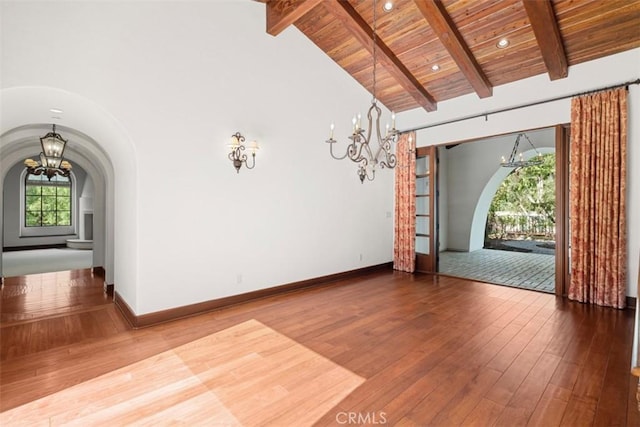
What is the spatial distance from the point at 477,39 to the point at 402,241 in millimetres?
3856

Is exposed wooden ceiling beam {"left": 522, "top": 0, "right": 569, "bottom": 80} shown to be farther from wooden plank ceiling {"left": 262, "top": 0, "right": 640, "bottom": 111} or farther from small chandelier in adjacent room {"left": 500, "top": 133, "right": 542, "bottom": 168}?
small chandelier in adjacent room {"left": 500, "top": 133, "right": 542, "bottom": 168}

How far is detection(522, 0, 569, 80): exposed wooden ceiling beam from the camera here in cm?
342

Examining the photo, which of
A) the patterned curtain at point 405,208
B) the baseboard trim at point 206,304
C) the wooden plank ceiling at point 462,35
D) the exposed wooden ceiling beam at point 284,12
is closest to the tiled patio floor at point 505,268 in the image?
the patterned curtain at point 405,208

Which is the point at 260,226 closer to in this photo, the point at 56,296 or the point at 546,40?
the point at 56,296

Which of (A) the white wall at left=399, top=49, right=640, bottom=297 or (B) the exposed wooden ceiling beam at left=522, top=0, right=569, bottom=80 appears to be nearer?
(B) the exposed wooden ceiling beam at left=522, top=0, right=569, bottom=80

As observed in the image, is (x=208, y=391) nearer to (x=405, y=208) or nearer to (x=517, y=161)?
(x=405, y=208)

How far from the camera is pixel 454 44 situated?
418 centimetres

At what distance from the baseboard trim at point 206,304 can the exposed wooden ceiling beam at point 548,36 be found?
15.2ft

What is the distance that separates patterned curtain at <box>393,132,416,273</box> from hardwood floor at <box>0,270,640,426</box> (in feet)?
6.37

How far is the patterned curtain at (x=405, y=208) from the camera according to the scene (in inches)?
244

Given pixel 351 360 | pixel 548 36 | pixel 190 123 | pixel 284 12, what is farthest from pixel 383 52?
pixel 351 360

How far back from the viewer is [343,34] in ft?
15.8

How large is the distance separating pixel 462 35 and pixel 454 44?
9.6 inches

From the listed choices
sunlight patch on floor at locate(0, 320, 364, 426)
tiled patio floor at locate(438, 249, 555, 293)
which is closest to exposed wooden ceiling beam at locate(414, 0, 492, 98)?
tiled patio floor at locate(438, 249, 555, 293)
